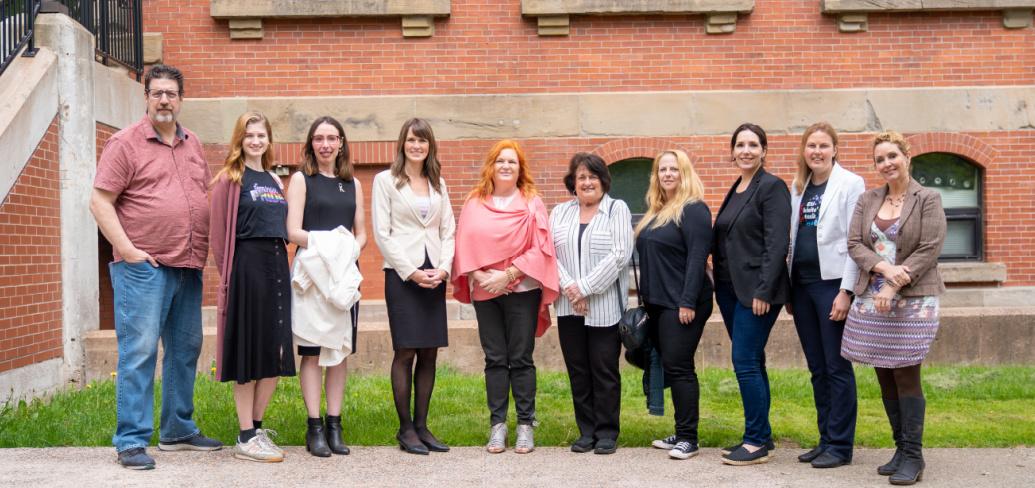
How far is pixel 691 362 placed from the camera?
628cm

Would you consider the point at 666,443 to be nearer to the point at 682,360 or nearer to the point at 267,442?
the point at 682,360

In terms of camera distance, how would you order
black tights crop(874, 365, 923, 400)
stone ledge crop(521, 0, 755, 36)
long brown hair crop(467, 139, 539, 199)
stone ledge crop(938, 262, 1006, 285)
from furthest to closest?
1. stone ledge crop(938, 262, 1006, 285)
2. stone ledge crop(521, 0, 755, 36)
3. long brown hair crop(467, 139, 539, 199)
4. black tights crop(874, 365, 923, 400)

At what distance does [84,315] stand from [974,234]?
9019 mm

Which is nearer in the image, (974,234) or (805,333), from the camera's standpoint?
(805,333)

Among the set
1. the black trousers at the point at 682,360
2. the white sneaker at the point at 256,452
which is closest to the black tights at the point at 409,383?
the white sneaker at the point at 256,452

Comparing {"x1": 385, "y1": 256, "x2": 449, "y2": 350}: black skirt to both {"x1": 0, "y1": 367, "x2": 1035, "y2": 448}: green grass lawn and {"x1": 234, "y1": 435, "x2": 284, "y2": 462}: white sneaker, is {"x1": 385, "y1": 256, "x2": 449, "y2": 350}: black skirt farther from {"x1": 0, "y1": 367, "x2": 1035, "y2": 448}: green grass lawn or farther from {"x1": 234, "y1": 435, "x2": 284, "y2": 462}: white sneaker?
{"x1": 234, "y1": 435, "x2": 284, "y2": 462}: white sneaker

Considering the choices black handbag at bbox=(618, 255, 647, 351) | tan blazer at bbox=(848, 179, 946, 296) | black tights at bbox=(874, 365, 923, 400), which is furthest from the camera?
black handbag at bbox=(618, 255, 647, 351)

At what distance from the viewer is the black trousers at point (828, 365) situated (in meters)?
5.96

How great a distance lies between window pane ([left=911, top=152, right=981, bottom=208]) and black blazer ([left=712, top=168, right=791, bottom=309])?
5.40 metres

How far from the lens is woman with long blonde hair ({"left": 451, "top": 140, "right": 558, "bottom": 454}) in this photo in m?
6.40

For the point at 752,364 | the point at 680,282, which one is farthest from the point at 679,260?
the point at 752,364

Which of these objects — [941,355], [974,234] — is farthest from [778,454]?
[974,234]

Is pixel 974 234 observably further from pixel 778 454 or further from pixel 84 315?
pixel 84 315

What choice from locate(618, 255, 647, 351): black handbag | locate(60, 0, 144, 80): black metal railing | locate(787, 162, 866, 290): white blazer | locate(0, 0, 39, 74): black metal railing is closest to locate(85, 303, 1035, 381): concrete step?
locate(60, 0, 144, 80): black metal railing
